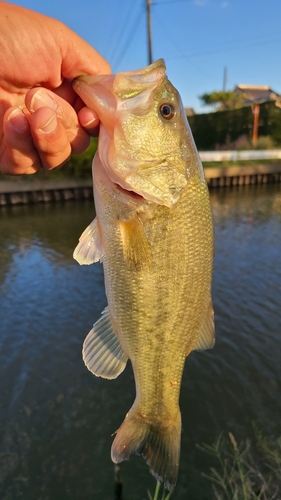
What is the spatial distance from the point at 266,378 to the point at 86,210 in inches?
622

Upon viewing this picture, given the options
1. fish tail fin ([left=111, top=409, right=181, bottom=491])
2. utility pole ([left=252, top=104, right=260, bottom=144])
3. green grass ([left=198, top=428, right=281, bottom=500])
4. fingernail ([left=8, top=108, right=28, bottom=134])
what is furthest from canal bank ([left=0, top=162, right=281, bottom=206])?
fish tail fin ([left=111, top=409, right=181, bottom=491])

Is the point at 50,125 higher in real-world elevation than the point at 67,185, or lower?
higher

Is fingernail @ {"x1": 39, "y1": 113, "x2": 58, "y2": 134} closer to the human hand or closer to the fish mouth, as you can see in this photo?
the human hand

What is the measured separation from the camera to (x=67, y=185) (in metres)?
22.5

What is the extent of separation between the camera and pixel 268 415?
5691mm

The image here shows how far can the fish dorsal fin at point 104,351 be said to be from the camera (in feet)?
7.61

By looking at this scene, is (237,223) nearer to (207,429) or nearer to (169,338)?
(207,429)

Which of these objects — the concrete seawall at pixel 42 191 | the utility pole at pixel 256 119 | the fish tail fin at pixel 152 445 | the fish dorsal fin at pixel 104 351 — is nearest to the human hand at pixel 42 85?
the fish dorsal fin at pixel 104 351

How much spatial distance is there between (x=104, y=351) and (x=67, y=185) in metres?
21.2

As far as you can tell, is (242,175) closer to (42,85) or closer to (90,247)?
(42,85)

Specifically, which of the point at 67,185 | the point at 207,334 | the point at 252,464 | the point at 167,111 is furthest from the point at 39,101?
the point at 67,185

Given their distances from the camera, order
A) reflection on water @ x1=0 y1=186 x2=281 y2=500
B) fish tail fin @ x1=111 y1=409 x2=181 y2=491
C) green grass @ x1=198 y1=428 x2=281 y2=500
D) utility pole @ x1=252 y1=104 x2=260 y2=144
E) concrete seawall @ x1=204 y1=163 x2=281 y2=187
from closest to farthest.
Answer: fish tail fin @ x1=111 y1=409 x2=181 y2=491 < green grass @ x1=198 y1=428 x2=281 y2=500 < reflection on water @ x1=0 y1=186 x2=281 y2=500 < concrete seawall @ x1=204 y1=163 x2=281 y2=187 < utility pole @ x1=252 y1=104 x2=260 y2=144

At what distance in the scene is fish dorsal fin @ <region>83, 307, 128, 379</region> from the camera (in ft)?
7.61

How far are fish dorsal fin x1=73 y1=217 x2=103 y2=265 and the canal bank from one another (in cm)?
2036
